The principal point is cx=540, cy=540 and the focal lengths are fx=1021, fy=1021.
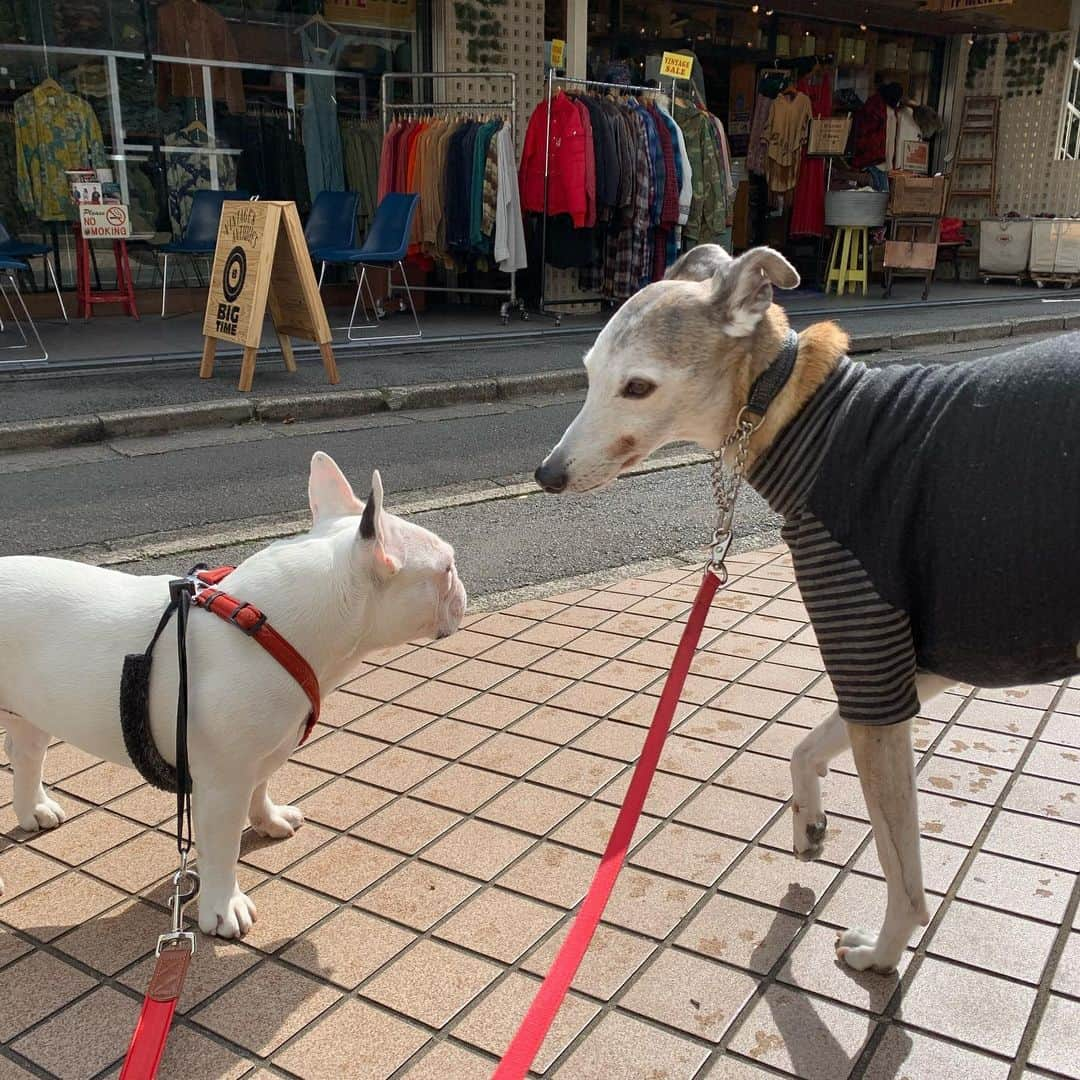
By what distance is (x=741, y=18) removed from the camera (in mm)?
16406

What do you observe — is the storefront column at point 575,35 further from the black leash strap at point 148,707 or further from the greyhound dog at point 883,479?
the black leash strap at point 148,707

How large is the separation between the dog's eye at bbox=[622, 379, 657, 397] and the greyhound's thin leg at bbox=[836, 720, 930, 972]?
858mm

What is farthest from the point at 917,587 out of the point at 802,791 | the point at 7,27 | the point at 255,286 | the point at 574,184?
the point at 7,27

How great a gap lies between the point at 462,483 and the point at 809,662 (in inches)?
124

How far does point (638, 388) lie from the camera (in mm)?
2312

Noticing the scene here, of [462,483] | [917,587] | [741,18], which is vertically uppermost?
[741,18]

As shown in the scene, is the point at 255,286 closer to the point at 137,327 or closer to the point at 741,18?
the point at 137,327

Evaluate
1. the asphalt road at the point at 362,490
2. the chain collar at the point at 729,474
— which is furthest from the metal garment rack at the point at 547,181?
the chain collar at the point at 729,474

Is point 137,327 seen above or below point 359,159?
below

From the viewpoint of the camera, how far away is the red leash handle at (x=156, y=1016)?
1.88 meters

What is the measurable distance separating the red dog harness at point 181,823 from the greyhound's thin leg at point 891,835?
128 cm

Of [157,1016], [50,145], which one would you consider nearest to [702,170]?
[50,145]

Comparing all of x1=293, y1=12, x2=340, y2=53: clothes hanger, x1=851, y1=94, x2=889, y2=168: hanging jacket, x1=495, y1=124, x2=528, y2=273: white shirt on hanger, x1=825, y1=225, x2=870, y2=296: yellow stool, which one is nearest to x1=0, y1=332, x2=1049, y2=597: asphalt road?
x1=495, y1=124, x2=528, y2=273: white shirt on hanger

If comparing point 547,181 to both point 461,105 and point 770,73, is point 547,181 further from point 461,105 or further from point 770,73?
point 770,73
